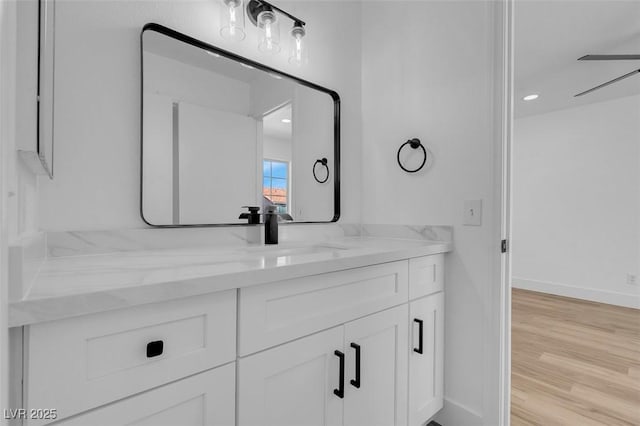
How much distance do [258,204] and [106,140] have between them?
0.65 m

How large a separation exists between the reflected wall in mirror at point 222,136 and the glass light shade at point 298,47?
104 mm

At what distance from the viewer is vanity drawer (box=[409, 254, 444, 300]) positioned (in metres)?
1.31

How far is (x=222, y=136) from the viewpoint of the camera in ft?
4.49

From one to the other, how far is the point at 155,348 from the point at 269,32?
1.39 meters

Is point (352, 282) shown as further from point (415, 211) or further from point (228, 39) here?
point (228, 39)

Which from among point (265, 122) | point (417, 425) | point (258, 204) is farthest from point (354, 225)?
point (417, 425)

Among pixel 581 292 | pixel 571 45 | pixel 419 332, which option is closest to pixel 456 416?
pixel 419 332

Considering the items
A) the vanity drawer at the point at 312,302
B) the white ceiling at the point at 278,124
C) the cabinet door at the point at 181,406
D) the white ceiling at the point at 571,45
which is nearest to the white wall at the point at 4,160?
the cabinet door at the point at 181,406

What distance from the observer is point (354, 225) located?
1.88 meters

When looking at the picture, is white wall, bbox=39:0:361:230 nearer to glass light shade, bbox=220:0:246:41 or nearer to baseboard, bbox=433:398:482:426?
glass light shade, bbox=220:0:246:41

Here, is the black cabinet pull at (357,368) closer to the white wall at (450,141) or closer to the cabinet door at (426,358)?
the cabinet door at (426,358)

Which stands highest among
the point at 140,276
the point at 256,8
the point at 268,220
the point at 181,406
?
the point at 256,8

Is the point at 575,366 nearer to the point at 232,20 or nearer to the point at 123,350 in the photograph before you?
the point at 123,350

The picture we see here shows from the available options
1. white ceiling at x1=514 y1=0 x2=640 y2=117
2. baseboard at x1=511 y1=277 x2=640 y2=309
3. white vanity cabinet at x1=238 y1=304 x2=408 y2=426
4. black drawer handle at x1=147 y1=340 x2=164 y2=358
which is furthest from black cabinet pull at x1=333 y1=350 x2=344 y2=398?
baseboard at x1=511 y1=277 x2=640 y2=309
